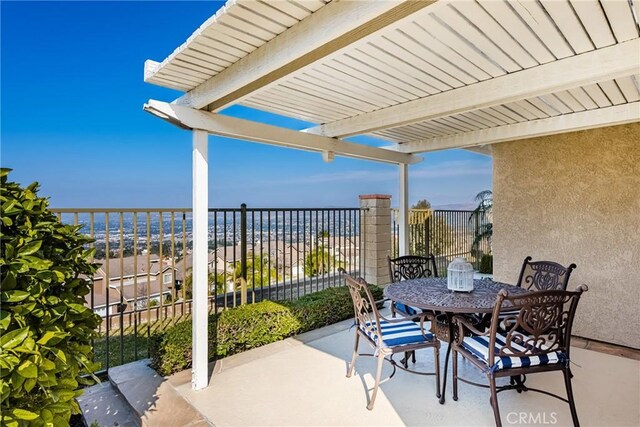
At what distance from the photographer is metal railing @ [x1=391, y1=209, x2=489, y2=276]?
23.0 ft

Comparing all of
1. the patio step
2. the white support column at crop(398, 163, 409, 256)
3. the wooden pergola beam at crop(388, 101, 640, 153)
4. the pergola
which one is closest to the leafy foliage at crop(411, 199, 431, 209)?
the white support column at crop(398, 163, 409, 256)

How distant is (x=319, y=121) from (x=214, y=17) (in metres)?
2.25

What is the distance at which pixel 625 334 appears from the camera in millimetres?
3730

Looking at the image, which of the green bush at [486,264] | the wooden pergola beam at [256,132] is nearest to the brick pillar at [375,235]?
the wooden pergola beam at [256,132]

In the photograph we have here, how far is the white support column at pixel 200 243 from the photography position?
9.62ft

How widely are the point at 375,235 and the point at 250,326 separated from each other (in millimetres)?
2632

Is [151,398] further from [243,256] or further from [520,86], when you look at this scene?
[520,86]

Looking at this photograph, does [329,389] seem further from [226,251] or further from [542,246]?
[542,246]

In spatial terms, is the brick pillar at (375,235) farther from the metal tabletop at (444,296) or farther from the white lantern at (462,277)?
the white lantern at (462,277)

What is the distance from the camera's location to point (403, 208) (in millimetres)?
5473

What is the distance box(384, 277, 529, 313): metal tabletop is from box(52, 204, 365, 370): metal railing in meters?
1.89

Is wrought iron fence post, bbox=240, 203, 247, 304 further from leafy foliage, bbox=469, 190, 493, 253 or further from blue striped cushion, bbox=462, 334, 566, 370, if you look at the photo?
leafy foliage, bbox=469, 190, 493, 253

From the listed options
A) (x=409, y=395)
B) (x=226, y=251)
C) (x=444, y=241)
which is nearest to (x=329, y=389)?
(x=409, y=395)

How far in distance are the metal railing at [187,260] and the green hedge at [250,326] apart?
10.7 inches
